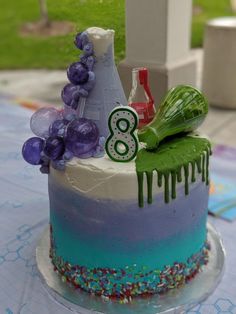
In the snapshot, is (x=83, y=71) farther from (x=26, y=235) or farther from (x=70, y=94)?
(x=26, y=235)

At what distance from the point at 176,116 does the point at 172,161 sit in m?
0.13

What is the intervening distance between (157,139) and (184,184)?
0.48 feet

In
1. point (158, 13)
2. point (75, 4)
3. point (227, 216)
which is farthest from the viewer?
point (158, 13)

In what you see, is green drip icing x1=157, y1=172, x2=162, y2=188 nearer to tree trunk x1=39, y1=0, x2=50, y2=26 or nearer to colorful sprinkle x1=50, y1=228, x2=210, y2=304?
colorful sprinkle x1=50, y1=228, x2=210, y2=304

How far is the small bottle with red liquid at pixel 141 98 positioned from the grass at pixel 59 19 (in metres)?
0.08

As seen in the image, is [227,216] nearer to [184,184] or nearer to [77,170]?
[184,184]

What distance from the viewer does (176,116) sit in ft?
4.08

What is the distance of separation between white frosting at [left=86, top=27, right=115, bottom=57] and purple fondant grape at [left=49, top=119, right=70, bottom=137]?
0.20 m

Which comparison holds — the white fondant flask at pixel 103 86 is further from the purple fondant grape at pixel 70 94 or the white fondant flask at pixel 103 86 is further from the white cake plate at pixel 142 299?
the white cake plate at pixel 142 299

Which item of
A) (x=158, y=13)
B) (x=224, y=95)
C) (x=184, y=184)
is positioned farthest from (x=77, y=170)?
(x=224, y=95)

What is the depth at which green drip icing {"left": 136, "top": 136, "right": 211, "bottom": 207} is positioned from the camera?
1.17 meters

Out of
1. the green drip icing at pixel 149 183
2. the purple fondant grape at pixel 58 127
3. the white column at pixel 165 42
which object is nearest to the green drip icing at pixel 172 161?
the green drip icing at pixel 149 183

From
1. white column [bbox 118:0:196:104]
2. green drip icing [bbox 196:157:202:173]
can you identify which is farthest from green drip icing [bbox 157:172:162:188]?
white column [bbox 118:0:196:104]

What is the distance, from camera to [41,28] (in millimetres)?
5418
